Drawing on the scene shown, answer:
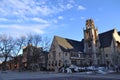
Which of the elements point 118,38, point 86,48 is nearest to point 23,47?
point 86,48

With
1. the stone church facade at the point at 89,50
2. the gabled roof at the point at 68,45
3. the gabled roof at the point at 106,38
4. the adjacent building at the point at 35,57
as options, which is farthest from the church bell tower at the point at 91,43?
the adjacent building at the point at 35,57

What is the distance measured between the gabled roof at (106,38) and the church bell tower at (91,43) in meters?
2.01

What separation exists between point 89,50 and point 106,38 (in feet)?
26.0

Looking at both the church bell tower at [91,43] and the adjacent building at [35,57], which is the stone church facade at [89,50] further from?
the adjacent building at [35,57]

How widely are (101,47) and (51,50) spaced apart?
1913 cm

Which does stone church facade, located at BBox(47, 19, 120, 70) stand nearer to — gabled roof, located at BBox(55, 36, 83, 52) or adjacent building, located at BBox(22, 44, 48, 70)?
gabled roof, located at BBox(55, 36, 83, 52)

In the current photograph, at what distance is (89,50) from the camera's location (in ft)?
256

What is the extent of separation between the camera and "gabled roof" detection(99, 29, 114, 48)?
243 ft

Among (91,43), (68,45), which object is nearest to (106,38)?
(91,43)

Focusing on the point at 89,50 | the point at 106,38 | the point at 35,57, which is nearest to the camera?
the point at 106,38

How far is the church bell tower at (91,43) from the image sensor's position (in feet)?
250

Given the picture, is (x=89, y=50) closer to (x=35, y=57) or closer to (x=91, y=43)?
(x=91, y=43)

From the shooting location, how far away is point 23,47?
286 ft

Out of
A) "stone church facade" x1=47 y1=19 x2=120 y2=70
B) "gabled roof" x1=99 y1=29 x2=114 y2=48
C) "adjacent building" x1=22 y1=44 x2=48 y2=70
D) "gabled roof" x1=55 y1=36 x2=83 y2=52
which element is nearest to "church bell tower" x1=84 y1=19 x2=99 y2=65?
"stone church facade" x1=47 y1=19 x2=120 y2=70
